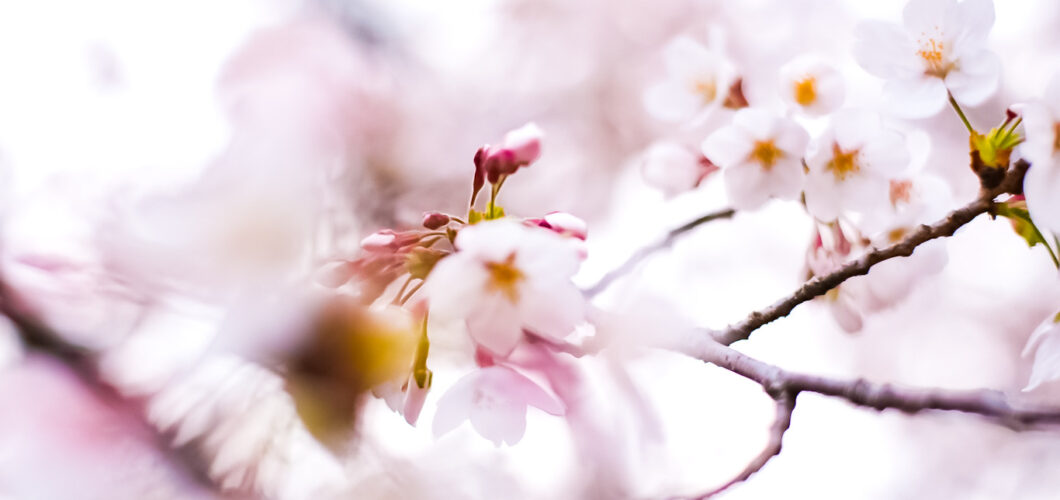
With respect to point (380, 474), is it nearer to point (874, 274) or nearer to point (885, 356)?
point (874, 274)

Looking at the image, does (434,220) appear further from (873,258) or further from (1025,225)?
(1025,225)

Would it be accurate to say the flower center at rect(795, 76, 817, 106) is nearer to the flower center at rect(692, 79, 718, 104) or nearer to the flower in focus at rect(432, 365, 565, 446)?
the flower center at rect(692, 79, 718, 104)

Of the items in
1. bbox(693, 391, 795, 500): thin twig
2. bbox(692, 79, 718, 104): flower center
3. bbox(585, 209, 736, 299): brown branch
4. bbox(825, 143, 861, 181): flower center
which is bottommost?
bbox(585, 209, 736, 299): brown branch

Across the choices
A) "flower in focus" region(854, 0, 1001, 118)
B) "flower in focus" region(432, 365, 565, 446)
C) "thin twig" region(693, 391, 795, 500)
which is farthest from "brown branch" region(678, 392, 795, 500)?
"flower in focus" region(854, 0, 1001, 118)

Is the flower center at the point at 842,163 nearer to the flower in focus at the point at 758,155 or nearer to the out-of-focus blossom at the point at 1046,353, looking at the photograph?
the flower in focus at the point at 758,155

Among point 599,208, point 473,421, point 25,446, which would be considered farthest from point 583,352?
point 599,208
